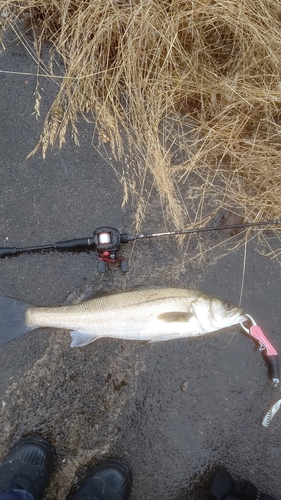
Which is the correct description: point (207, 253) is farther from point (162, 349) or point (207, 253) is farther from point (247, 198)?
point (162, 349)

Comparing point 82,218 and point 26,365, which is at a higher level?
point 82,218

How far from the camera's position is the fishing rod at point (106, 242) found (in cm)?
310

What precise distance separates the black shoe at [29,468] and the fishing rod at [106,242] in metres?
1.56

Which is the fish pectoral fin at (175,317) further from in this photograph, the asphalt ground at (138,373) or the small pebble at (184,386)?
the small pebble at (184,386)

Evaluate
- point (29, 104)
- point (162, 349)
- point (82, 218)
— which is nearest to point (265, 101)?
point (82, 218)

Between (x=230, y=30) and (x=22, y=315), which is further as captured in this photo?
(x=230, y=30)

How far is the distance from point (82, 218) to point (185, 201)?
0.93 m

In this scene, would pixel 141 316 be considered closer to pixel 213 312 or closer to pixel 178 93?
pixel 213 312

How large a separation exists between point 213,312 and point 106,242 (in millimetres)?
1008

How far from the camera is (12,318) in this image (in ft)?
10.4

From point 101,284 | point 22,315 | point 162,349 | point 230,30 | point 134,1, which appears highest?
point 134,1

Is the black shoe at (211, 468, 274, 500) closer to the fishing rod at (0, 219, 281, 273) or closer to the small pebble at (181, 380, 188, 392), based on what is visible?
the small pebble at (181, 380, 188, 392)

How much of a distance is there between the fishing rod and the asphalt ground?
0.54ft

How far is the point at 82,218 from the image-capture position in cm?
344
